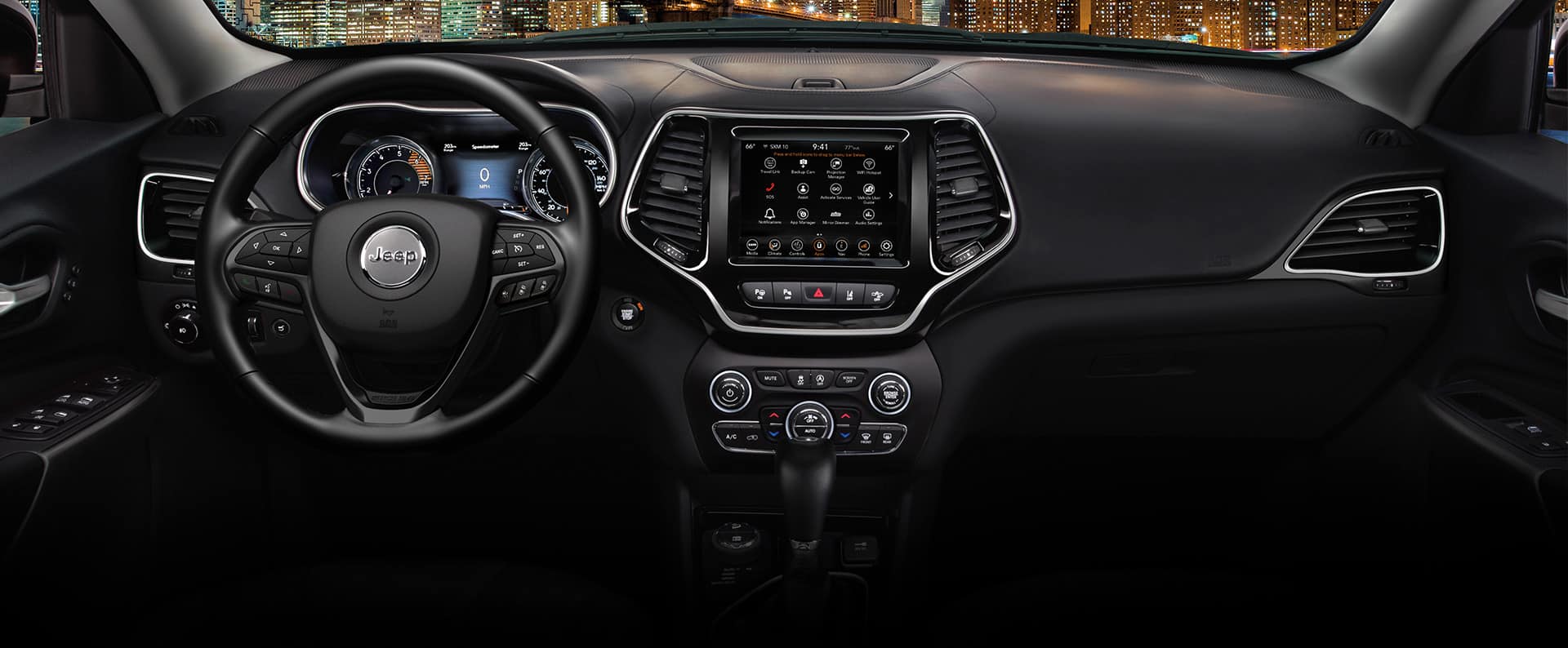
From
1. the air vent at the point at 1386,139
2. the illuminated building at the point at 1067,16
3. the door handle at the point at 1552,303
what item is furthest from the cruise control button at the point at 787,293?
the door handle at the point at 1552,303

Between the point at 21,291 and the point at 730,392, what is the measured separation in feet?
4.57

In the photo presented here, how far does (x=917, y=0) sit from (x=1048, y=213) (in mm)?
666

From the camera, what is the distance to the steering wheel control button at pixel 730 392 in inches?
87.4

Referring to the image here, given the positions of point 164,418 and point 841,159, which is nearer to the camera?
point 841,159

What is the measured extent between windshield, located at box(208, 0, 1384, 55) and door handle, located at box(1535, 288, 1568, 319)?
26.7 inches

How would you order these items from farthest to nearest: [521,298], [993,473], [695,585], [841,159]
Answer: [993,473], [695,585], [841,159], [521,298]

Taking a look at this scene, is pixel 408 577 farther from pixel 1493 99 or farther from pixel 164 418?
pixel 1493 99

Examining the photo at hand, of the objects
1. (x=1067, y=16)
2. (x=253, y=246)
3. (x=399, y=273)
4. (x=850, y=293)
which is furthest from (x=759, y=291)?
(x=1067, y=16)

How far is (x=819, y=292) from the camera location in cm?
213

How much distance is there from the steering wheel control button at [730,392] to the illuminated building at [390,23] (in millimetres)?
1085

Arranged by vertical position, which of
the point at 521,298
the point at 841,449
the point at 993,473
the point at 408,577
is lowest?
the point at 408,577

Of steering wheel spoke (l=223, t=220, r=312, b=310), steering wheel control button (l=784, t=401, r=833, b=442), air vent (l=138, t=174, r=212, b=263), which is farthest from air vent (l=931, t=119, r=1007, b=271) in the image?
air vent (l=138, t=174, r=212, b=263)

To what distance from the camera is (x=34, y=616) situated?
7.05ft

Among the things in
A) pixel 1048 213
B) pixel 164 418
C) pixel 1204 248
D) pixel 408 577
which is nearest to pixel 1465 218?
pixel 1204 248
